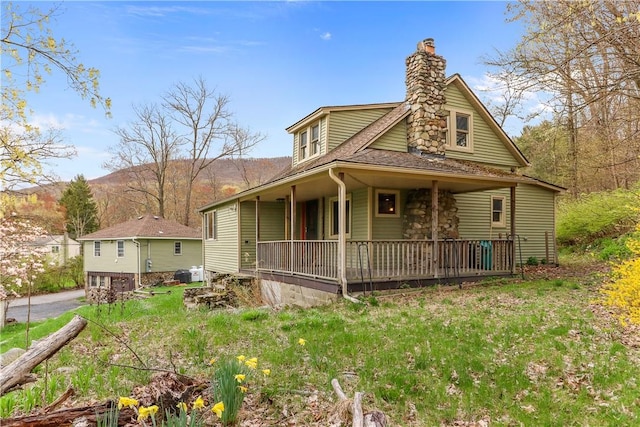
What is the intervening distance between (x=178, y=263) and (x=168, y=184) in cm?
1406

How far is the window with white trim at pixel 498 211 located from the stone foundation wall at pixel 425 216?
295 centimetres

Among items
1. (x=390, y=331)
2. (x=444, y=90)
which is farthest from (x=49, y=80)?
(x=444, y=90)

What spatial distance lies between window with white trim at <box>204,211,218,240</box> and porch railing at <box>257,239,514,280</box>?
795 cm

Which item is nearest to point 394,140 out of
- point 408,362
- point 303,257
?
point 303,257

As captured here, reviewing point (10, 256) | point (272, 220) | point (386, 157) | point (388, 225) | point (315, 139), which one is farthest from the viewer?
point (272, 220)

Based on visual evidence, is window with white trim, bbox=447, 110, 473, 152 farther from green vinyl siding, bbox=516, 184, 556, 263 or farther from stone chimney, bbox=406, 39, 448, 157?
green vinyl siding, bbox=516, 184, 556, 263

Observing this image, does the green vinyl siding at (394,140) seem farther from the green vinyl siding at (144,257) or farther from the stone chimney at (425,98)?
the green vinyl siding at (144,257)

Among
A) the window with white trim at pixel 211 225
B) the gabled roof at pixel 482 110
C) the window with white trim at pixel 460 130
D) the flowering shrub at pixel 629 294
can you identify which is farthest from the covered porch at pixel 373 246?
the window with white trim at pixel 211 225

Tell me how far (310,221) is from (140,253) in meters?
16.1

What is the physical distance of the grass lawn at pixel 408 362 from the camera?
3840mm

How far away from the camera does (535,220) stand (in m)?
15.8

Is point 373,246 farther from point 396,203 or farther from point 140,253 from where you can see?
point 140,253

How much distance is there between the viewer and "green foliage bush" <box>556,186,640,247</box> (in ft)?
48.8

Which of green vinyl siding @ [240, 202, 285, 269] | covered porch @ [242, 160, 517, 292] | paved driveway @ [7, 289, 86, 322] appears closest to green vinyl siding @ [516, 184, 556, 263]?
covered porch @ [242, 160, 517, 292]
